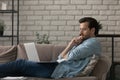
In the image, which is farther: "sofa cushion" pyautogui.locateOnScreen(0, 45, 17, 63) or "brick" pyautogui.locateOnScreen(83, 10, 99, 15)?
"brick" pyautogui.locateOnScreen(83, 10, 99, 15)

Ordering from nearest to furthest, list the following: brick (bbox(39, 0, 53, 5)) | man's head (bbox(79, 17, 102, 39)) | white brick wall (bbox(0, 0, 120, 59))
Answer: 1. man's head (bbox(79, 17, 102, 39))
2. white brick wall (bbox(0, 0, 120, 59))
3. brick (bbox(39, 0, 53, 5))

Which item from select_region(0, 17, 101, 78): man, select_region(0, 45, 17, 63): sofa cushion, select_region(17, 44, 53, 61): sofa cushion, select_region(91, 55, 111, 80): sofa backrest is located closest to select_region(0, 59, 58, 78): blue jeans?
select_region(0, 17, 101, 78): man

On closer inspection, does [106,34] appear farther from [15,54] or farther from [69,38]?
[15,54]

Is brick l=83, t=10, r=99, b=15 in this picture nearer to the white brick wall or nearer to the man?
the white brick wall

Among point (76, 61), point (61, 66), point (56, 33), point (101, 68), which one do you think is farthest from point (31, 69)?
point (56, 33)

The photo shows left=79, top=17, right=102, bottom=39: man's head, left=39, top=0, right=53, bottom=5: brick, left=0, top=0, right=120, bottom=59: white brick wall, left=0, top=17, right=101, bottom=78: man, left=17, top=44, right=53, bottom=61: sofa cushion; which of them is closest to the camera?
left=0, top=17, right=101, bottom=78: man

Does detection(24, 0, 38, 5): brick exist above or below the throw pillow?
above

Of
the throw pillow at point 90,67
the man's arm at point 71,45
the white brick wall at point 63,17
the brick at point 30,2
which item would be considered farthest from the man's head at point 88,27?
the brick at point 30,2

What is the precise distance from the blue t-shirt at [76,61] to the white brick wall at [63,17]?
1.37m

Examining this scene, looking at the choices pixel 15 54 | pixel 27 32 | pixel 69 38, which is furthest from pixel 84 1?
pixel 15 54

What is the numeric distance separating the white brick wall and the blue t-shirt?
137 cm

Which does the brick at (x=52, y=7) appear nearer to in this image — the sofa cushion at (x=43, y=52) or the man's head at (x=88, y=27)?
the sofa cushion at (x=43, y=52)

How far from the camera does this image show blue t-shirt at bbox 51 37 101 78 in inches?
124

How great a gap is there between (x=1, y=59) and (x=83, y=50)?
1.14m
